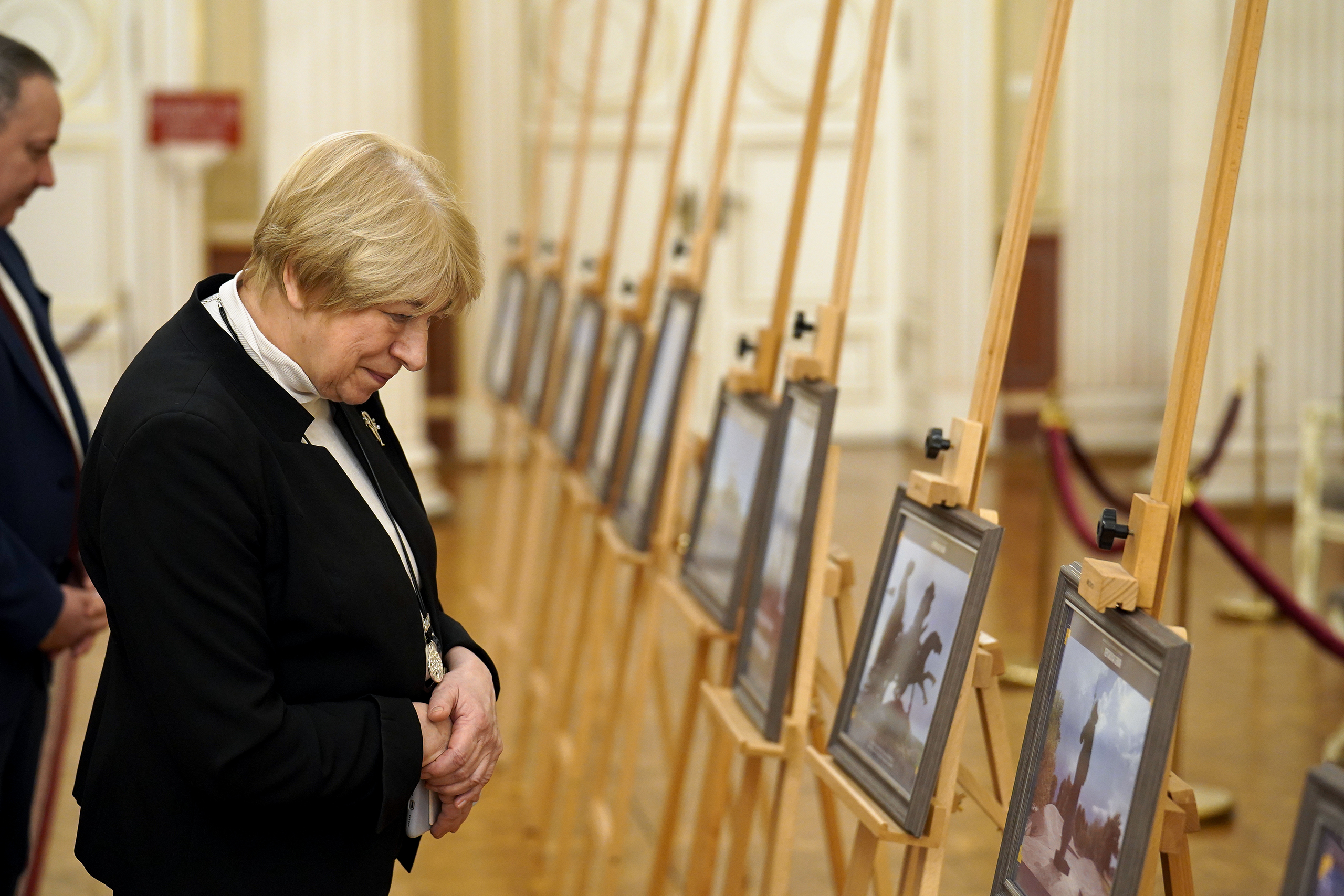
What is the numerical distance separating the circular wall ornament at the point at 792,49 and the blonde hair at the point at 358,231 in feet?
25.8

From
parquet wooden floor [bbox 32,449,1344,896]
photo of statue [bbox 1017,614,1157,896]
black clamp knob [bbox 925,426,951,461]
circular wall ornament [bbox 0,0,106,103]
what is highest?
circular wall ornament [bbox 0,0,106,103]

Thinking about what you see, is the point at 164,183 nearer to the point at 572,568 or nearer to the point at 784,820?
the point at 572,568

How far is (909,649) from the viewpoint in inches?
67.3

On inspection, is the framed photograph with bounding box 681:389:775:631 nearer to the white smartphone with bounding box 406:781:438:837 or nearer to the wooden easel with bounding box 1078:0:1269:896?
the white smartphone with bounding box 406:781:438:837

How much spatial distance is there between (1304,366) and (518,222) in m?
4.40

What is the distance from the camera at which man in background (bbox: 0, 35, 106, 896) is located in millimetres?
2211

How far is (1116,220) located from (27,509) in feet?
24.2

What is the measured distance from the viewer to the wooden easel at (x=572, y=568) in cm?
342

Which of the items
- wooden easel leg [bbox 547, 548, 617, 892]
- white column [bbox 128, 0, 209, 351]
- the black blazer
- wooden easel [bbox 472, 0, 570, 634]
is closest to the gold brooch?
the black blazer

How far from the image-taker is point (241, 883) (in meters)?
1.47

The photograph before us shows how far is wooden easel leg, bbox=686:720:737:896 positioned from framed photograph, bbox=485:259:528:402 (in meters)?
2.62

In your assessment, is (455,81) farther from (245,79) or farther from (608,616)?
(608,616)

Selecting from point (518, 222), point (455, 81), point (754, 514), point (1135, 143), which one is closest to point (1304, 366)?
point (1135, 143)

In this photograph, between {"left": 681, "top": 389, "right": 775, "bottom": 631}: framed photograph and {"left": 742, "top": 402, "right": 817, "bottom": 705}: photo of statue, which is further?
{"left": 681, "top": 389, "right": 775, "bottom": 631}: framed photograph
